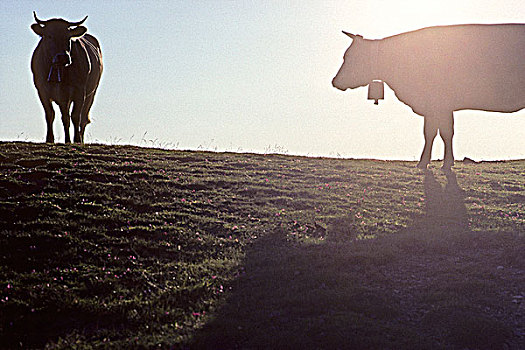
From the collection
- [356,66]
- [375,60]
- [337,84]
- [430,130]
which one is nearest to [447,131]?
[430,130]

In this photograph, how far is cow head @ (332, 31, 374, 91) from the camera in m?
17.4

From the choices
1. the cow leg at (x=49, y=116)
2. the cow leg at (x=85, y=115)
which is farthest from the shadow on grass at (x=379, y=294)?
the cow leg at (x=85, y=115)

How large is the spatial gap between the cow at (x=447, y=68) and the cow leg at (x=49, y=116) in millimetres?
9198

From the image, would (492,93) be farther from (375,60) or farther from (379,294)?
(379,294)

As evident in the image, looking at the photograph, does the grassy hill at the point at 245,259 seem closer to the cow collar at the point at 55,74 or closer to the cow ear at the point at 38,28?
the cow collar at the point at 55,74

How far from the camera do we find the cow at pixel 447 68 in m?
16.7

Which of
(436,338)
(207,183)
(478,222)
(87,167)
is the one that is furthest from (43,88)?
(436,338)

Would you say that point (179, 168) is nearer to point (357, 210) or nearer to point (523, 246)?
point (357, 210)

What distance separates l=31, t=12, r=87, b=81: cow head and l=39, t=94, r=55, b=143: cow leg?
1390 mm

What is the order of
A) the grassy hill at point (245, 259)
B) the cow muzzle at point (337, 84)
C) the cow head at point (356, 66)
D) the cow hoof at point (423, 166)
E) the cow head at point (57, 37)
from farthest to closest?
the cow hoof at point (423, 166) < the cow muzzle at point (337, 84) < the cow head at point (356, 66) < the cow head at point (57, 37) < the grassy hill at point (245, 259)

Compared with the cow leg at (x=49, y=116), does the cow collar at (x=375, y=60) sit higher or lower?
higher

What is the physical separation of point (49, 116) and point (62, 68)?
1886 mm

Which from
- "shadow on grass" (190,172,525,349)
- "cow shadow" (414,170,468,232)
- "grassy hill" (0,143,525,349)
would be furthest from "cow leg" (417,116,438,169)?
"shadow on grass" (190,172,525,349)

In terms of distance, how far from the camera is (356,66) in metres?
17.5
